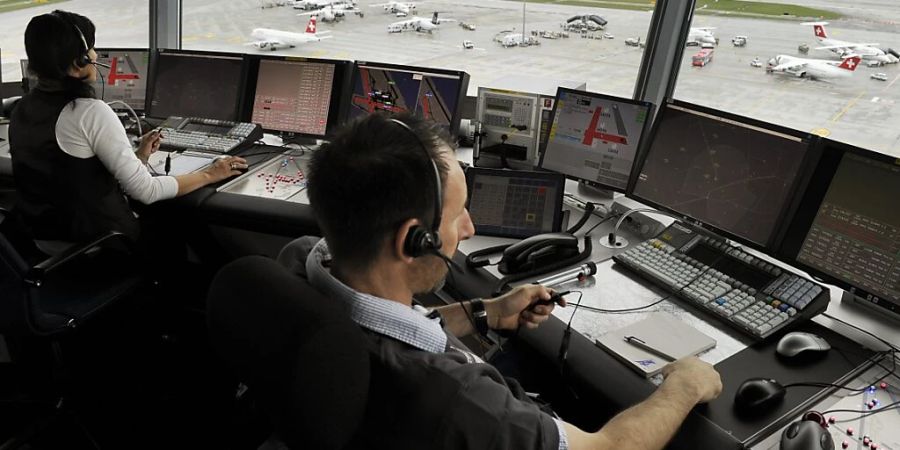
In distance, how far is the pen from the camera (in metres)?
1.38

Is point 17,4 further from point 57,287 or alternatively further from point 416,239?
point 416,239

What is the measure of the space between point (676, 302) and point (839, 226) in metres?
0.43

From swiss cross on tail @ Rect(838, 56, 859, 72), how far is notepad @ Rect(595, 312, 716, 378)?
1.58m

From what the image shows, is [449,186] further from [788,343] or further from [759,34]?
[759,34]

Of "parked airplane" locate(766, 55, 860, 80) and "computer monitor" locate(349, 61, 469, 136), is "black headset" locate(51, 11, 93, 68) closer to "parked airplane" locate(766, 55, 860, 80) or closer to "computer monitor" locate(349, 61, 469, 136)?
"computer monitor" locate(349, 61, 469, 136)

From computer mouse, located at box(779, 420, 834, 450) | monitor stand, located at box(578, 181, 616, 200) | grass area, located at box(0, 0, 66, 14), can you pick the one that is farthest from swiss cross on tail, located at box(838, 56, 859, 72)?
grass area, located at box(0, 0, 66, 14)

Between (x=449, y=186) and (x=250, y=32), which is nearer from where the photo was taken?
(x=449, y=186)

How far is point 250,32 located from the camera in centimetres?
400

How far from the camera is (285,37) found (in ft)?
12.6

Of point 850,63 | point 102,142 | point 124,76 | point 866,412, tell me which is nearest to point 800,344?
point 866,412

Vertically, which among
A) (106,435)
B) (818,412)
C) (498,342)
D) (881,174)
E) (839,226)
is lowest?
(106,435)

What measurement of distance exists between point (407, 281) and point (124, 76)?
2.84 meters

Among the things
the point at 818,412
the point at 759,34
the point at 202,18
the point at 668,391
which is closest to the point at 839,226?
the point at 818,412

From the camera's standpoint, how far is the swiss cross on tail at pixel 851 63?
2.40 meters
